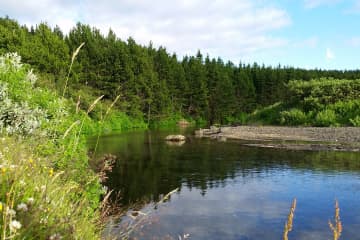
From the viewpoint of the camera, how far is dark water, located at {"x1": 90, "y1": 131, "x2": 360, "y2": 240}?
43.5 feet

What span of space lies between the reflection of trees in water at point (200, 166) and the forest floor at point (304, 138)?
2.78 meters

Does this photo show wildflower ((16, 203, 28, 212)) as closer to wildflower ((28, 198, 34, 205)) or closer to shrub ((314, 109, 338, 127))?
wildflower ((28, 198, 34, 205))

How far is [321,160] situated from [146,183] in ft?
37.3

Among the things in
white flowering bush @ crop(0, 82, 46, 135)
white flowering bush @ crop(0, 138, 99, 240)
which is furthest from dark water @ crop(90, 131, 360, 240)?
white flowering bush @ crop(0, 138, 99, 240)

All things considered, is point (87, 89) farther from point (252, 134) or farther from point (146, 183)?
Result: point (146, 183)

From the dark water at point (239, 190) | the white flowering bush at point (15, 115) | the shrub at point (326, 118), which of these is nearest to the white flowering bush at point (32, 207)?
the dark water at point (239, 190)

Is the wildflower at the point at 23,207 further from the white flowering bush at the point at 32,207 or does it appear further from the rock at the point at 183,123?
the rock at the point at 183,123

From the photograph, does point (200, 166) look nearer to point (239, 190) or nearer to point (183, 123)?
point (239, 190)

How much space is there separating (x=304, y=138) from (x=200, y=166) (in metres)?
16.1

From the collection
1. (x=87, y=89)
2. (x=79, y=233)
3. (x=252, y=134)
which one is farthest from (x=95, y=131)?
(x=79, y=233)

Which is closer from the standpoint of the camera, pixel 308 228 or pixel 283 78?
pixel 308 228

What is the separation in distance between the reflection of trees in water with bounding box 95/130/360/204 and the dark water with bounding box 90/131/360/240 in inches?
2.0

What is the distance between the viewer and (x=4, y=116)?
366 inches

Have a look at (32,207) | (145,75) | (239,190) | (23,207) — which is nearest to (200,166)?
(239,190)
